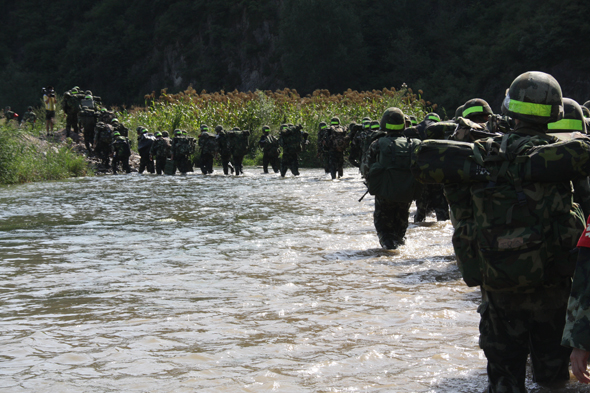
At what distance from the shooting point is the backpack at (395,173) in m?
8.00

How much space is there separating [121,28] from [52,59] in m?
8.21

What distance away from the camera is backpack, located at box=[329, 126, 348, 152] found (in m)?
20.9

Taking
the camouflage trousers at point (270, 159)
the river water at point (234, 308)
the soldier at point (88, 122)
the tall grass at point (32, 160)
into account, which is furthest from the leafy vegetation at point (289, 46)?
the river water at point (234, 308)

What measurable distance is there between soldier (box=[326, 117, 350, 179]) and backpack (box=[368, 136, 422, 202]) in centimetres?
1280

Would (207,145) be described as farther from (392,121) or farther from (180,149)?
(392,121)

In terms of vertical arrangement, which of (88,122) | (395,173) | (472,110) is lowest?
(395,173)

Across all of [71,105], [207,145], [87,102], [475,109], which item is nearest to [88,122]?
[87,102]

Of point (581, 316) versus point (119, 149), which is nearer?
point (581, 316)

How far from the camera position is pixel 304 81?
56.5 metres

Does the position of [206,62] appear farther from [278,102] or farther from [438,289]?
[438,289]

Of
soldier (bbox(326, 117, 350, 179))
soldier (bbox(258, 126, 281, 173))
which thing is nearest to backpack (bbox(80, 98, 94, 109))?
soldier (bbox(258, 126, 281, 173))

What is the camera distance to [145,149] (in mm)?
26781

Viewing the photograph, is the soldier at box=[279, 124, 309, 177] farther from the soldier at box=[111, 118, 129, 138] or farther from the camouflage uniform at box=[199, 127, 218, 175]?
the soldier at box=[111, 118, 129, 138]

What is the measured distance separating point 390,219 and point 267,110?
23.0m
